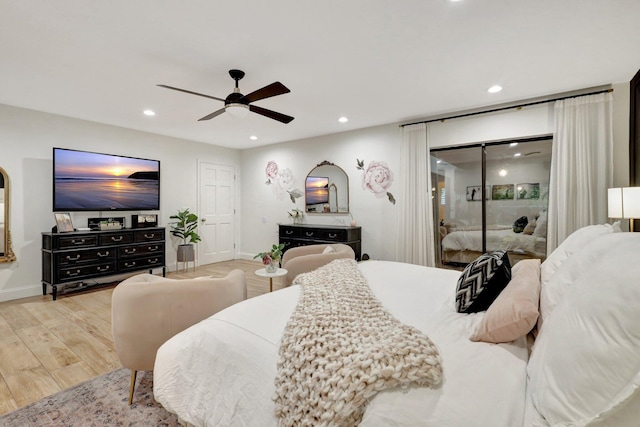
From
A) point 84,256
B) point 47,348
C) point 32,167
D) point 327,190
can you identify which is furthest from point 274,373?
point 32,167

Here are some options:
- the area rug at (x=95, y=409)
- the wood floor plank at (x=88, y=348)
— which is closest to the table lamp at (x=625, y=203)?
the area rug at (x=95, y=409)

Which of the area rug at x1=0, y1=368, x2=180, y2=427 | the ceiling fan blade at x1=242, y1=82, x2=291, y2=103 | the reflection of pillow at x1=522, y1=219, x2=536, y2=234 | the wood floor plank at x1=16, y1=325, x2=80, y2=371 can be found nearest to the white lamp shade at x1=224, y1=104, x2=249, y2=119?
the ceiling fan blade at x1=242, y1=82, x2=291, y2=103

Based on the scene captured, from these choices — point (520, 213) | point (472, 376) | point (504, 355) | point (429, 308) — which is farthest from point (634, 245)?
point (520, 213)

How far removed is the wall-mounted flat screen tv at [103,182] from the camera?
4344 millimetres

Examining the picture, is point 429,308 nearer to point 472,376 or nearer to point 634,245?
point 472,376

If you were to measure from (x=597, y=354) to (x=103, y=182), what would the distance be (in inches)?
228

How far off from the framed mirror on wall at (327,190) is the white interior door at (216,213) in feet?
6.52

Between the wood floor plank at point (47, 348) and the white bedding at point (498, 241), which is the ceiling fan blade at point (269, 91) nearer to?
the wood floor plank at point (47, 348)

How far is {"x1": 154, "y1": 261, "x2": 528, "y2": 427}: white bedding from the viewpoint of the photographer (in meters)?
0.96

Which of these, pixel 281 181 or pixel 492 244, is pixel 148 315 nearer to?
pixel 492 244

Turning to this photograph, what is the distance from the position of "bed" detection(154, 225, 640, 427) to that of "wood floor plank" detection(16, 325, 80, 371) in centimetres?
162

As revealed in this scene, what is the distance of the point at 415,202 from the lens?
4.56m

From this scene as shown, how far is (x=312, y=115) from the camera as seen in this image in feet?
14.5

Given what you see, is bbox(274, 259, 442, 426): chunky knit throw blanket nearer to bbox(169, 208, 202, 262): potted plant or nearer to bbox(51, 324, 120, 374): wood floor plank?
bbox(51, 324, 120, 374): wood floor plank
